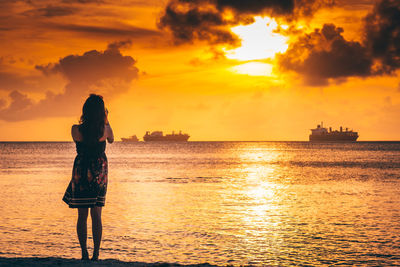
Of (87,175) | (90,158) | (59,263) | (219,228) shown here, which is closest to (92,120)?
(90,158)

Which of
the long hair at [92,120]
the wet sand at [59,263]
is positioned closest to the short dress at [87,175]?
the long hair at [92,120]

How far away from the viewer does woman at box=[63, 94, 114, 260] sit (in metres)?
8.78

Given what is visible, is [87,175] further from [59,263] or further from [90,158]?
[59,263]

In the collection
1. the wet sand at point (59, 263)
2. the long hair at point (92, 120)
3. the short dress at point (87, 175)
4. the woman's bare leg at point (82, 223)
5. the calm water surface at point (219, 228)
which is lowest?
the calm water surface at point (219, 228)

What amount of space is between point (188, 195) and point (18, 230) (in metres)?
14.3

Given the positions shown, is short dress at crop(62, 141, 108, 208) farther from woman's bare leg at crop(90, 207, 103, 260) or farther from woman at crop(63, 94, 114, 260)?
woman's bare leg at crop(90, 207, 103, 260)

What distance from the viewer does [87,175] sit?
8891mm

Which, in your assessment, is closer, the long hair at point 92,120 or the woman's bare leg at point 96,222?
the long hair at point 92,120

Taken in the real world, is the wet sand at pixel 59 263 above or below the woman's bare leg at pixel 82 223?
below

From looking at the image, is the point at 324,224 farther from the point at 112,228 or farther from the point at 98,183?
the point at 98,183

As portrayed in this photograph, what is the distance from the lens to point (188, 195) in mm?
29938

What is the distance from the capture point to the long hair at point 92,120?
28.8ft

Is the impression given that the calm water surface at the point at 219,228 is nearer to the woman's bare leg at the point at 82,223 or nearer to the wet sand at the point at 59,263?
the wet sand at the point at 59,263

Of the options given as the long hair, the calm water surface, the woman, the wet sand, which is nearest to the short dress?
the woman
